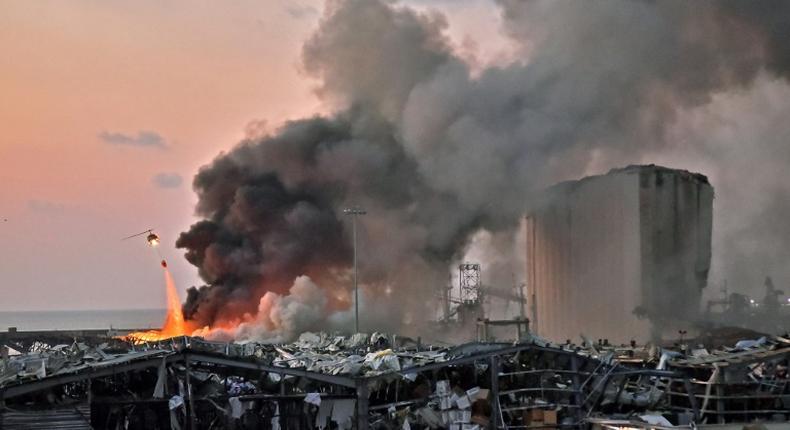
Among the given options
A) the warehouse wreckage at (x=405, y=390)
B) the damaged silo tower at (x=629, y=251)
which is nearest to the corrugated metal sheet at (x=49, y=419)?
the warehouse wreckage at (x=405, y=390)

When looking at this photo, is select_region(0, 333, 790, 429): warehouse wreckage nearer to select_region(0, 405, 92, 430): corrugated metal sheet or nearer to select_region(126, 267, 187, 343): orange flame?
select_region(0, 405, 92, 430): corrugated metal sheet

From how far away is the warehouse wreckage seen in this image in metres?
27.3

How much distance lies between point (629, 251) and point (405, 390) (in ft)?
112

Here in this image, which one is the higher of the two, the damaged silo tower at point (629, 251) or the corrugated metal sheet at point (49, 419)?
the damaged silo tower at point (629, 251)

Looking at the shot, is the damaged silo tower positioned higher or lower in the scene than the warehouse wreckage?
higher

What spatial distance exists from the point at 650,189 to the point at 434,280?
21893 millimetres

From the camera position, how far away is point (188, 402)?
2778 centimetres

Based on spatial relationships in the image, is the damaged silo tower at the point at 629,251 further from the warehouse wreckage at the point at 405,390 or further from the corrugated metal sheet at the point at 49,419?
the corrugated metal sheet at the point at 49,419

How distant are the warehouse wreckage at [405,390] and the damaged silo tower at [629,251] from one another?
27.1m

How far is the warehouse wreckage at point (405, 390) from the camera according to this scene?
89.7 feet

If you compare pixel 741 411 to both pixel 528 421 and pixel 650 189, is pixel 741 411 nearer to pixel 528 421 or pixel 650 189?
pixel 528 421

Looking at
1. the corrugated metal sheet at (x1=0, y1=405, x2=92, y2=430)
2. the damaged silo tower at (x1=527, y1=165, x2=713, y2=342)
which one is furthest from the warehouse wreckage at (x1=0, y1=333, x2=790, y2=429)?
the damaged silo tower at (x1=527, y1=165, x2=713, y2=342)

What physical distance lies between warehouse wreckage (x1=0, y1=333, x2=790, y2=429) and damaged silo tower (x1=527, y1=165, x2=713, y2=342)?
88.8 ft

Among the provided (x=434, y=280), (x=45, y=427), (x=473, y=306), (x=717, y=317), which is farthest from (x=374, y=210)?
(x=45, y=427)
